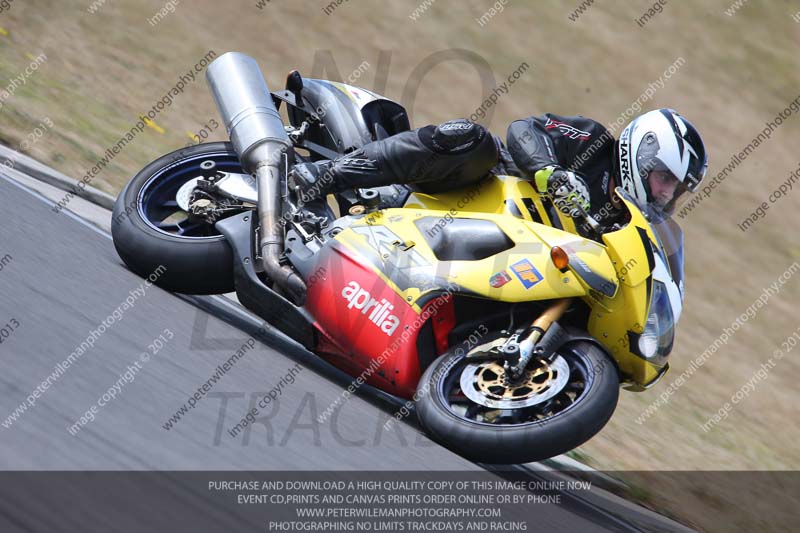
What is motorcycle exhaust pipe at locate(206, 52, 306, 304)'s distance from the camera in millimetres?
5250

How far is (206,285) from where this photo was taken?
5.69 meters

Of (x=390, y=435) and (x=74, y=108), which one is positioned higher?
(x=390, y=435)

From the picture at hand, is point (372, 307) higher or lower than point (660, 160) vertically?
lower

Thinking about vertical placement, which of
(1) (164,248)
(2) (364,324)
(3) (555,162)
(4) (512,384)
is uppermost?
(3) (555,162)

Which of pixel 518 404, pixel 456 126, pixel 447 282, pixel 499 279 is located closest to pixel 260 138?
pixel 456 126

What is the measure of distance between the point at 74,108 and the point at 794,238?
646cm

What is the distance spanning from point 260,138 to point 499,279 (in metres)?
1.68

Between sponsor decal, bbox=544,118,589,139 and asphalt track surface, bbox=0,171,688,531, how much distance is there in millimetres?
1556

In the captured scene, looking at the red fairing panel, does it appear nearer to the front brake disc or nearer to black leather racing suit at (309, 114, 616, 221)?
the front brake disc

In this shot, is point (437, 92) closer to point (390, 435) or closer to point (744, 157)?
point (744, 157)

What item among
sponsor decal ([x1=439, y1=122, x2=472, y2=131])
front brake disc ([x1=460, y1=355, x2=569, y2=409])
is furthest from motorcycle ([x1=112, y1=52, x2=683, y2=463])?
sponsor decal ([x1=439, y1=122, x2=472, y2=131])

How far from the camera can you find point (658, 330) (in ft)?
15.6

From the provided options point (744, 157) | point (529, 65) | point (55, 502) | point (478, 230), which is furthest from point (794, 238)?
point (55, 502)

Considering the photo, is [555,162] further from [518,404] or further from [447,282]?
[518,404]
